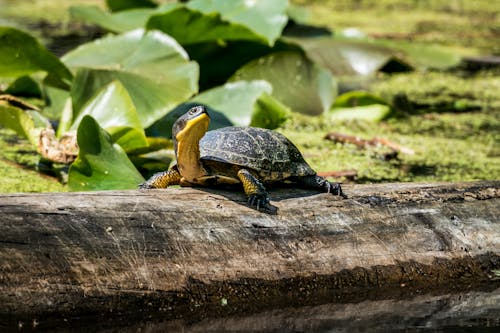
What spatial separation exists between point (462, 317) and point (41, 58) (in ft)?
6.47

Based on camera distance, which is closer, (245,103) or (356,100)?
(245,103)

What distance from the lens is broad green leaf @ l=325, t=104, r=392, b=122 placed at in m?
4.52

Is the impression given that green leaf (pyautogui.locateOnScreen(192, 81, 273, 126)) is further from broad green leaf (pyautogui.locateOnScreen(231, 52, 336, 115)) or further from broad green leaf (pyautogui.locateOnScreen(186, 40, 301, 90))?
broad green leaf (pyautogui.locateOnScreen(186, 40, 301, 90))

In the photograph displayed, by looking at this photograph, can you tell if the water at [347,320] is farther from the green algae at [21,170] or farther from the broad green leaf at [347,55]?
the broad green leaf at [347,55]

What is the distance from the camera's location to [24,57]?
3412 millimetres

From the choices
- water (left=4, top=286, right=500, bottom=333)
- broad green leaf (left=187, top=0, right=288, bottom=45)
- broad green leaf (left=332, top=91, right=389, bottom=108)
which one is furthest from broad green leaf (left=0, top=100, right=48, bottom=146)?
broad green leaf (left=332, top=91, right=389, bottom=108)

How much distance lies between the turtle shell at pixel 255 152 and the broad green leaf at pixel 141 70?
852 mm

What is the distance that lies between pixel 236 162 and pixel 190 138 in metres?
0.17

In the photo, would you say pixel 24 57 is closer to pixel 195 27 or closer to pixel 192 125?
pixel 195 27

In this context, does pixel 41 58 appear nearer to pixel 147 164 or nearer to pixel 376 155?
pixel 147 164

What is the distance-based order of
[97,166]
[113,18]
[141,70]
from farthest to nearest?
[113,18] → [141,70] → [97,166]

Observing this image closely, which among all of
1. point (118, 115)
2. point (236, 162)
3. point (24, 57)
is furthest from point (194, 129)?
point (24, 57)

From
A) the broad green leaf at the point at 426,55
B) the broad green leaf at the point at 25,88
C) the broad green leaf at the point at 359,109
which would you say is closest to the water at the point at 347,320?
the broad green leaf at the point at 359,109

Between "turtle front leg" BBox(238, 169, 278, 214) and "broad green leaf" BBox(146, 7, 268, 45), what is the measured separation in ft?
5.91
